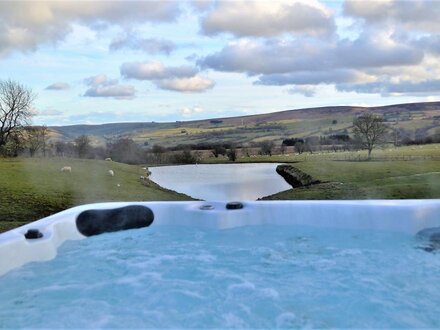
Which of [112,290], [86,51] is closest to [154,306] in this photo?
[112,290]

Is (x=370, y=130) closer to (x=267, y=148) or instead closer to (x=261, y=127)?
(x=267, y=148)

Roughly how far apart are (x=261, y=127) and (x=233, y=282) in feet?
111

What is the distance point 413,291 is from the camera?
2434mm

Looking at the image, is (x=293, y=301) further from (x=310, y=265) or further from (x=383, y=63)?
(x=383, y=63)

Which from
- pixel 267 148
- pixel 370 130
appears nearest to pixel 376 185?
pixel 370 130

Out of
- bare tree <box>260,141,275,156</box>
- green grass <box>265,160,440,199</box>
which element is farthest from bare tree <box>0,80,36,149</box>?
green grass <box>265,160,440,199</box>

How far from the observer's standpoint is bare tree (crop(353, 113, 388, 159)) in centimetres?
1722

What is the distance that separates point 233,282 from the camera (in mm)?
2684

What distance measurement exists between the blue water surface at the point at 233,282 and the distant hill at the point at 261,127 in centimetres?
1708

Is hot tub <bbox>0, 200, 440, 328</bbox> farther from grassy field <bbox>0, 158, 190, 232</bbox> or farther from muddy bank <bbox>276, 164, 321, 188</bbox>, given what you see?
muddy bank <bbox>276, 164, 321, 188</bbox>

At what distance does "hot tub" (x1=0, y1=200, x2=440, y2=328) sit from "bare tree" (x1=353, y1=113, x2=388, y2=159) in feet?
46.6

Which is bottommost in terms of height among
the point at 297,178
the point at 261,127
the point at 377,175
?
the point at 297,178

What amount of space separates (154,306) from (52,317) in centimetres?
52

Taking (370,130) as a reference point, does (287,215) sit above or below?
below
